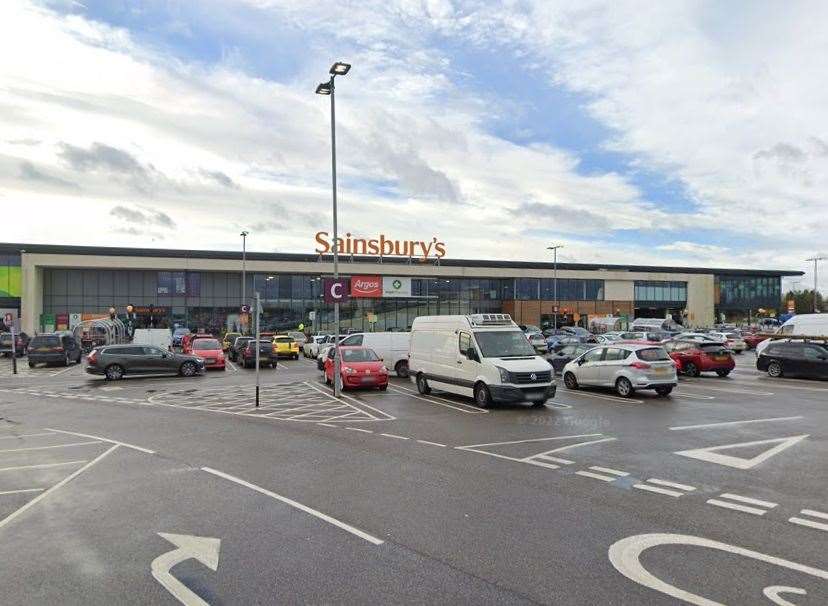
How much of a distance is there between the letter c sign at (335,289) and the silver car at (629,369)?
7737 millimetres

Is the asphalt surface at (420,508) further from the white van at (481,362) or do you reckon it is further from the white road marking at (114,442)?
the white van at (481,362)

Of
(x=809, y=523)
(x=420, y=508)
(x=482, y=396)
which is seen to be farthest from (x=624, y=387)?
(x=420, y=508)

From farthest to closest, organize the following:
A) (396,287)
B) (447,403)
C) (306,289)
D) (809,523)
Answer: (396,287) < (306,289) < (447,403) < (809,523)

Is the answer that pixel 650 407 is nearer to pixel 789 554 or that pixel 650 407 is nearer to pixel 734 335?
pixel 789 554

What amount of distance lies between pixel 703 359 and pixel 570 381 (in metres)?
7.34

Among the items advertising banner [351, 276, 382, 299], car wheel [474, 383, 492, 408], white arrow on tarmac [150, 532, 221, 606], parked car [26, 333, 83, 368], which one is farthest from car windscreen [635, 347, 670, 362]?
advertising banner [351, 276, 382, 299]

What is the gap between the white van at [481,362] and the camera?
15.4 meters

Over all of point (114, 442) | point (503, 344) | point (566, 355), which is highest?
point (503, 344)

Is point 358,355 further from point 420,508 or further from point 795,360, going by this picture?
point 795,360

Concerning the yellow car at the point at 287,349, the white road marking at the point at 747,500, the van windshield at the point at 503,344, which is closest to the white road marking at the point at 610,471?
the white road marking at the point at 747,500

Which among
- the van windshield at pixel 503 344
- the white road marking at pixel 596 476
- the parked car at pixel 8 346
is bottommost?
the parked car at pixel 8 346

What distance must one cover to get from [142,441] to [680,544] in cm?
944

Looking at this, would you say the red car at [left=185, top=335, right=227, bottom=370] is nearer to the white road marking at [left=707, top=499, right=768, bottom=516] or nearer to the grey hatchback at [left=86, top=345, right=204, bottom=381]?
the grey hatchback at [left=86, top=345, right=204, bottom=381]

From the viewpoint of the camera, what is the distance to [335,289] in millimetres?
19203
